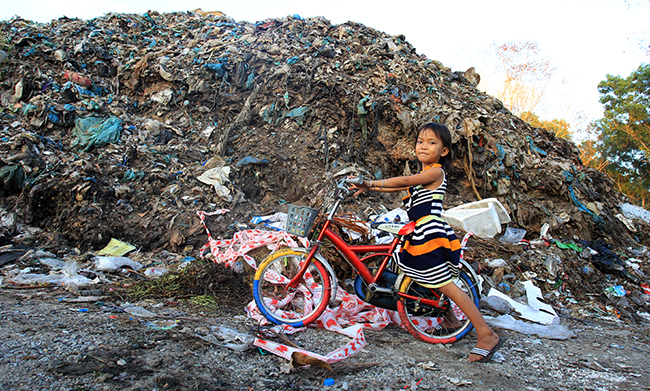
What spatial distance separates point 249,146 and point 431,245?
14.3ft

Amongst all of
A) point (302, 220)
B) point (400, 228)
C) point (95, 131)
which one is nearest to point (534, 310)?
point (400, 228)

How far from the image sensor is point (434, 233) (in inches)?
84.6

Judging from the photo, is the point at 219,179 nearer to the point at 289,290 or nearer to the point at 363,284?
the point at 289,290

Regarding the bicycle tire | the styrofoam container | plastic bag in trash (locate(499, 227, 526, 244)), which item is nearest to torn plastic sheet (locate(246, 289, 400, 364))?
the bicycle tire

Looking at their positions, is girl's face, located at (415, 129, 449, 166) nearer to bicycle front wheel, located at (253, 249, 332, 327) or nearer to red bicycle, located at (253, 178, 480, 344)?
red bicycle, located at (253, 178, 480, 344)

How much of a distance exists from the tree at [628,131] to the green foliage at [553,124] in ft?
14.2

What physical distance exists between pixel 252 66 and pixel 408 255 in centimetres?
598

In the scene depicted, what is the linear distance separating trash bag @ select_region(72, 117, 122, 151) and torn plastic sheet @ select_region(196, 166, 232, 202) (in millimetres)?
1819

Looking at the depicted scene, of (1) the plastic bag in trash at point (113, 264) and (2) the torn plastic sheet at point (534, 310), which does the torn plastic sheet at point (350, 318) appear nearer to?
(2) the torn plastic sheet at point (534, 310)

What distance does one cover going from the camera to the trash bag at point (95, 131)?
527 centimetres

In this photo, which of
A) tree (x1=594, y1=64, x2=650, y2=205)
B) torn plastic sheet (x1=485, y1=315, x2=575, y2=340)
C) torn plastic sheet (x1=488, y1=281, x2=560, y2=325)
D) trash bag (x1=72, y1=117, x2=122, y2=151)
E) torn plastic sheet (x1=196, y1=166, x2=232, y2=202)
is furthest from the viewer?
tree (x1=594, y1=64, x2=650, y2=205)

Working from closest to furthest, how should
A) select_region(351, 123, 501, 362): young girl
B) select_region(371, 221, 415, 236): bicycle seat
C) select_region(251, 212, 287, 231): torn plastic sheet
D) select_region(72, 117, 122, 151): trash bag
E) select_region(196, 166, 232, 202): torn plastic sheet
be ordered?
select_region(351, 123, 501, 362): young girl < select_region(371, 221, 415, 236): bicycle seat < select_region(251, 212, 287, 231): torn plastic sheet < select_region(196, 166, 232, 202): torn plastic sheet < select_region(72, 117, 122, 151): trash bag

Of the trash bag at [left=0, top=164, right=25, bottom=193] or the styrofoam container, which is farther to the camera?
the styrofoam container

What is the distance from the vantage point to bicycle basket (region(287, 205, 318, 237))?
2.21m
